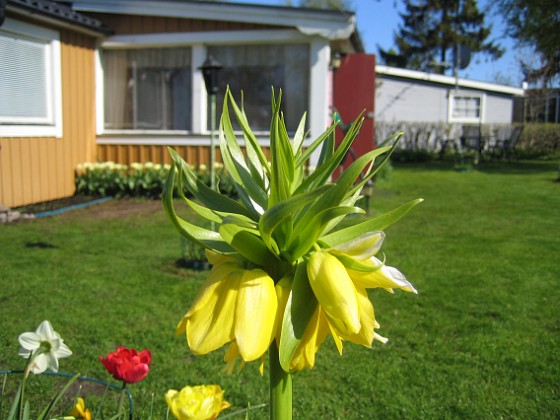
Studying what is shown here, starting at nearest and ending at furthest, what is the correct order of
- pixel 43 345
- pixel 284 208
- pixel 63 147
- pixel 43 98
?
pixel 284 208 < pixel 43 345 < pixel 43 98 < pixel 63 147

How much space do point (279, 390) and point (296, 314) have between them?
0.10 m

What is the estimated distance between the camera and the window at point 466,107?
25.0 meters

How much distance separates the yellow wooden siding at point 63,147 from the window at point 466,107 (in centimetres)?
1862

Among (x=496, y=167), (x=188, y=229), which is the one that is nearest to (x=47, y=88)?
(x=188, y=229)

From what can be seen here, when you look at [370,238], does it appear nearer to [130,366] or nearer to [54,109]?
[130,366]

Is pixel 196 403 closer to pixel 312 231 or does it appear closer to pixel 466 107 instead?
pixel 312 231

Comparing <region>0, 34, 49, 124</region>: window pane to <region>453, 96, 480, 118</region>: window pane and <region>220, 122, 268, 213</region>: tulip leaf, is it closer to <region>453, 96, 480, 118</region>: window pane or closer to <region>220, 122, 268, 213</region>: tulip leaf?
<region>220, 122, 268, 213</region>: tulip leaf

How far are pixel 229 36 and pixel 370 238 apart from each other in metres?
9.64

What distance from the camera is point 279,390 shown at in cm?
62

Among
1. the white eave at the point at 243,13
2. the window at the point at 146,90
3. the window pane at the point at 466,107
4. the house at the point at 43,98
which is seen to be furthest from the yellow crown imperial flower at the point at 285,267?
the window pane at the point at 466,107

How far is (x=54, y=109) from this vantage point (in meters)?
8.93

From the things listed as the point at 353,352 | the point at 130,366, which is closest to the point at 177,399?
the point at 130,366

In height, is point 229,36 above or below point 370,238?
above

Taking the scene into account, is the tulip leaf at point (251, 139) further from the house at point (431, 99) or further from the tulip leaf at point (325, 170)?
the house at point (431, 99)
